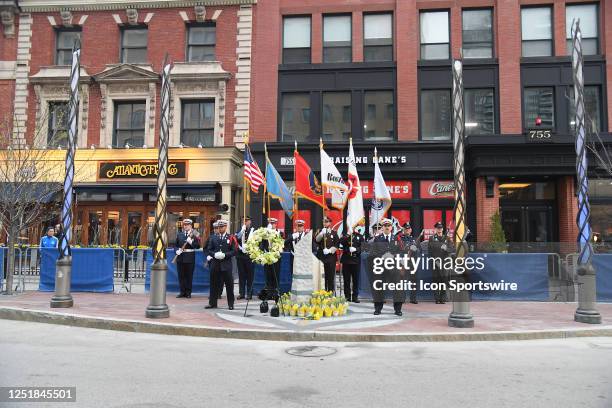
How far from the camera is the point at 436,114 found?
817 inches

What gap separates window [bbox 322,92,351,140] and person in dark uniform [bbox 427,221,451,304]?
960 cm

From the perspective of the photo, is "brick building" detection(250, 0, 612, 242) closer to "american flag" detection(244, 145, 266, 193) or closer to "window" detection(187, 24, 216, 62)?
"window" detection(187, 24, 216, 62)

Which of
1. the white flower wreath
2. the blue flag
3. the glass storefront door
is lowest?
the white flower wreath

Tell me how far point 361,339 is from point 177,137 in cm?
1543

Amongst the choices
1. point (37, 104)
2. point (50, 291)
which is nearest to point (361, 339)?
point (50, 291)

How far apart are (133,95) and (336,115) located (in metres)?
9.06

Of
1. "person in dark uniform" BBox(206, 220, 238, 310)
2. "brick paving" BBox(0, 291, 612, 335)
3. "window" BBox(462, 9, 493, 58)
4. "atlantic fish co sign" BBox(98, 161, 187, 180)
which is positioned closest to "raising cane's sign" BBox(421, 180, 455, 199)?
"window" BBox(462, 9, 493, 58)

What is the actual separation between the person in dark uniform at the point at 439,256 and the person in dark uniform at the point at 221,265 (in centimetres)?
490

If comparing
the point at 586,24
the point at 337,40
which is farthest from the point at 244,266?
the point at 586,24

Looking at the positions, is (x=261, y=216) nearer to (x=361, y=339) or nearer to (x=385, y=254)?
(x=385, y=254)

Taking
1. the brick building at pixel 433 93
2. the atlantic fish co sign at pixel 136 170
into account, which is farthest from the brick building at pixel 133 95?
the brick building at pixel 433 93

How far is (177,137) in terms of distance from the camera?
2136 cm

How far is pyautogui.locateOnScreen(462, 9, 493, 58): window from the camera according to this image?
68.1ft

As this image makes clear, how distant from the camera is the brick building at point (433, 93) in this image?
19750 millimetres
